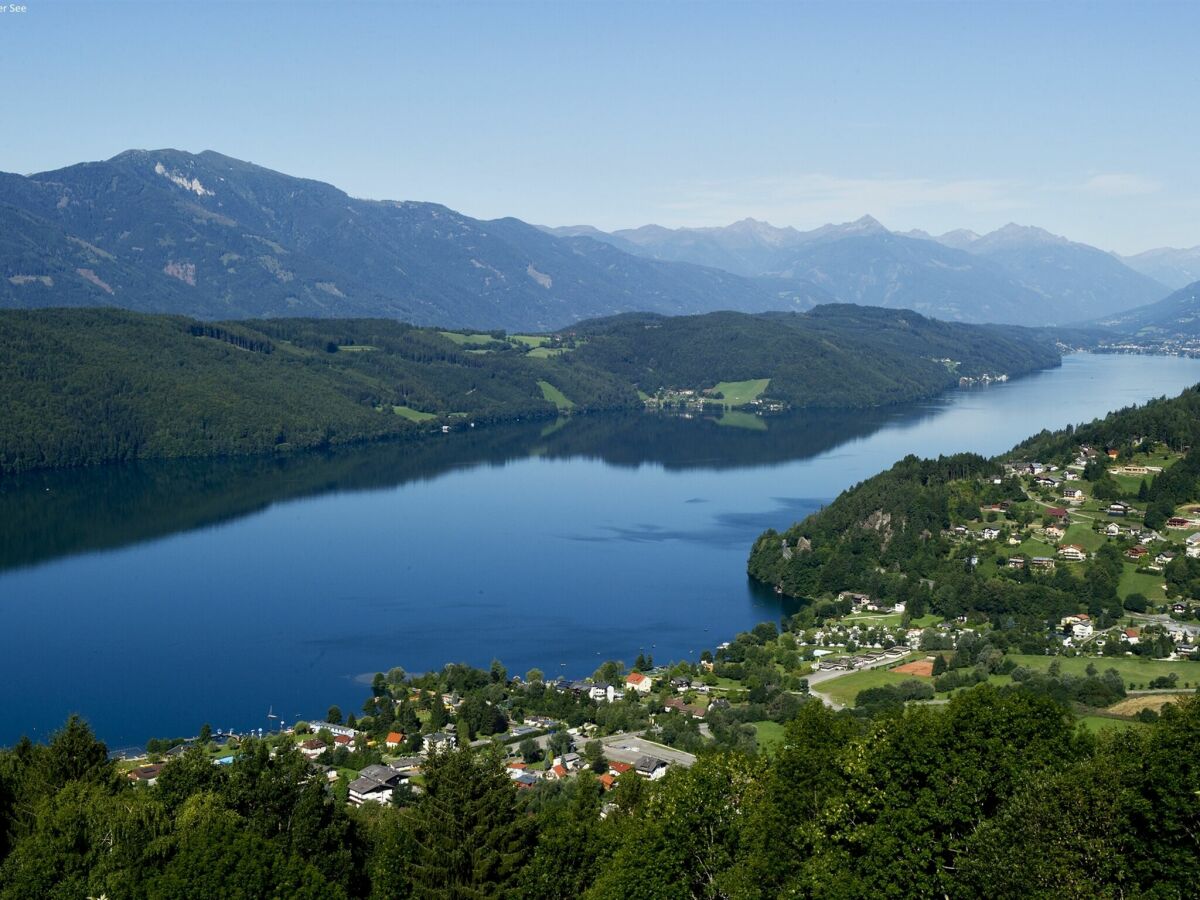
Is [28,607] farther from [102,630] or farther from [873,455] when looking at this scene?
[873,455]

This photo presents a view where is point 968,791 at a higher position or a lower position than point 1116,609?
higher

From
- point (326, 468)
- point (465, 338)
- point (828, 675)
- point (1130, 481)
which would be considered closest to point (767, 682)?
point (828, 675)

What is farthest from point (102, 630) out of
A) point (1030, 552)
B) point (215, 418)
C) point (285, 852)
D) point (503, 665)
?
point (215, 418)

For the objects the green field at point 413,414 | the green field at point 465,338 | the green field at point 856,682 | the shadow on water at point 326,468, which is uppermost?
the green field at point 465,338

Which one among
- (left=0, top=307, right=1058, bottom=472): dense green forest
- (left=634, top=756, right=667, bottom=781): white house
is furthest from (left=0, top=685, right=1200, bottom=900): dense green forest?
(left=0, top=307, right=1058, bottom=472): dense green forest

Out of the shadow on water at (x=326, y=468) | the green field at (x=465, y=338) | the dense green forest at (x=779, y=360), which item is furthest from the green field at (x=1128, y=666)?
the green field at (x=465, y=338)

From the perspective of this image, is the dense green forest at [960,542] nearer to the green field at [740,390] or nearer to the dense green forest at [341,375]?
the dense green forest at [341,375]

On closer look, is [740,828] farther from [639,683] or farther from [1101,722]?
[639,683]
